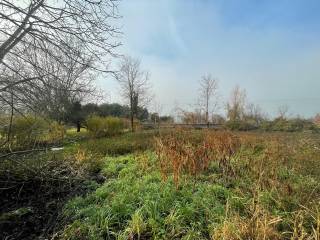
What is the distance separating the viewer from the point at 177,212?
14.3 feet

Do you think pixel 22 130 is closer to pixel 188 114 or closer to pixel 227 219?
pixel 227 219

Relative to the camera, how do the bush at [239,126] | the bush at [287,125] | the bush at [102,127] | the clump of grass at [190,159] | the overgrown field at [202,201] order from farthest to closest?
1. the bush at [287,125]
2. the bush at [239,126]
3. the bush at [102,127]
4. the clump of grass at [190,159]
5. the overgrown field at [202,201]

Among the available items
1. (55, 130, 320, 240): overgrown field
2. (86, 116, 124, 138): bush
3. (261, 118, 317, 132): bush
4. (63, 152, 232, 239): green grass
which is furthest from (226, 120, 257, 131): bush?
(63, 152, 232, 239): green grass

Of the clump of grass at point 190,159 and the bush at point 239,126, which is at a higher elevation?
the bush at point 239,126

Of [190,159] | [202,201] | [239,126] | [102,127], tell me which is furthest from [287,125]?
[202,201]

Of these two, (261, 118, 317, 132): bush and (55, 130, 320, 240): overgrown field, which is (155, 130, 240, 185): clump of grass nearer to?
(55, 130, 320, 240): overgrown field

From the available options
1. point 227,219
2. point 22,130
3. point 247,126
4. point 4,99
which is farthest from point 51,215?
point 247,126

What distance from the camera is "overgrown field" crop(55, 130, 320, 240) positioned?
3.90m

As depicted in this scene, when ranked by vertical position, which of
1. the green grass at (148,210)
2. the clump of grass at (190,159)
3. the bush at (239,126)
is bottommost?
the green grass at (148,210)

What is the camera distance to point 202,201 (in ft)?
15.4

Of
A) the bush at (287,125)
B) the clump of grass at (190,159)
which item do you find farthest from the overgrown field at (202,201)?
the bush at (287,125)

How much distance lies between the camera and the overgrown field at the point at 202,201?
390 centimetres

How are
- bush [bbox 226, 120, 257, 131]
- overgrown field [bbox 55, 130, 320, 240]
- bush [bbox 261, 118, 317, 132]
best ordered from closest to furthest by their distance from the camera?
overgrown field [bbox 55, 130, 320, 240] → bush [bbox 226, 120, 257, 131] → bush [bbox 261, 118, 317, 132]

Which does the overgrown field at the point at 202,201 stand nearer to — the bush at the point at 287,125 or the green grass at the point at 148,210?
the green grass at the point at 148,210
